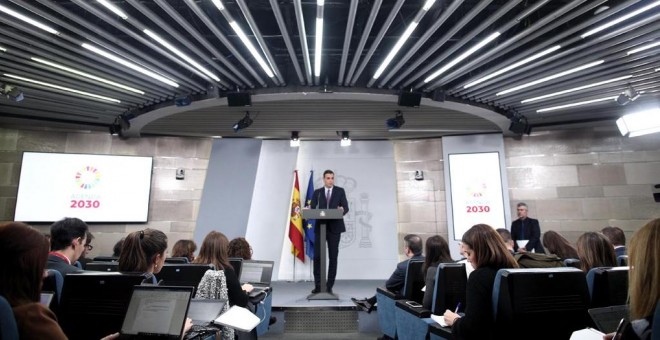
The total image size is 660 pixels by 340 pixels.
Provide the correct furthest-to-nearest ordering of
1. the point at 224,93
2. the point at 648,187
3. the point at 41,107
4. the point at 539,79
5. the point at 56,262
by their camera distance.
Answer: the point at 648,187, the point at 41,107, the point at 224,93, the point at 539,79, the point at 56,262

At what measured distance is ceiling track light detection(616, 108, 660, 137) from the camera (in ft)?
16.0

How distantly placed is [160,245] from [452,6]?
9.15ft

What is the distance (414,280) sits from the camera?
305cm

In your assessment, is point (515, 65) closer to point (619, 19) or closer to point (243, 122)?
point (619, 19)

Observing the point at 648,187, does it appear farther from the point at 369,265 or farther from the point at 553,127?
the point at 369,265

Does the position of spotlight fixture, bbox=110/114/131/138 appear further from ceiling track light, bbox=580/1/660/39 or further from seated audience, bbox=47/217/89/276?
ceiling track light, bbox=580/1/660/39

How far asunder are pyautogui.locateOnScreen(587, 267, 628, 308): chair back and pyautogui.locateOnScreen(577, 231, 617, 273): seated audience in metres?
0.45

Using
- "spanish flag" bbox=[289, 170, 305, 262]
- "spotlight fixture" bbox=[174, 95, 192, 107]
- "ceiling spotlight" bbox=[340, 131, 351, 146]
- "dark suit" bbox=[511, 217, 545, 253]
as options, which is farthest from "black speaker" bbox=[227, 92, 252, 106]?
"dark suit" bbox=[511, 217, 545, 253]

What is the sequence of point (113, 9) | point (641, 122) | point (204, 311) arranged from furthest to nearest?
point (641, 122) < point (113, 9) < point (204, 311)

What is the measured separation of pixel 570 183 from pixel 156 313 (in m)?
6.89

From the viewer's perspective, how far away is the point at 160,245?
2.00 meters

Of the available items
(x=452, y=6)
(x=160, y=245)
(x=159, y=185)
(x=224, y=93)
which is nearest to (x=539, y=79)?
(x=452, y=6)

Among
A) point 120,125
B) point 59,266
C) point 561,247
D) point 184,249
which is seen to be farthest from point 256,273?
point 120,125

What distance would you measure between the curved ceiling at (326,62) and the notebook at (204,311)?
224 centimetres
